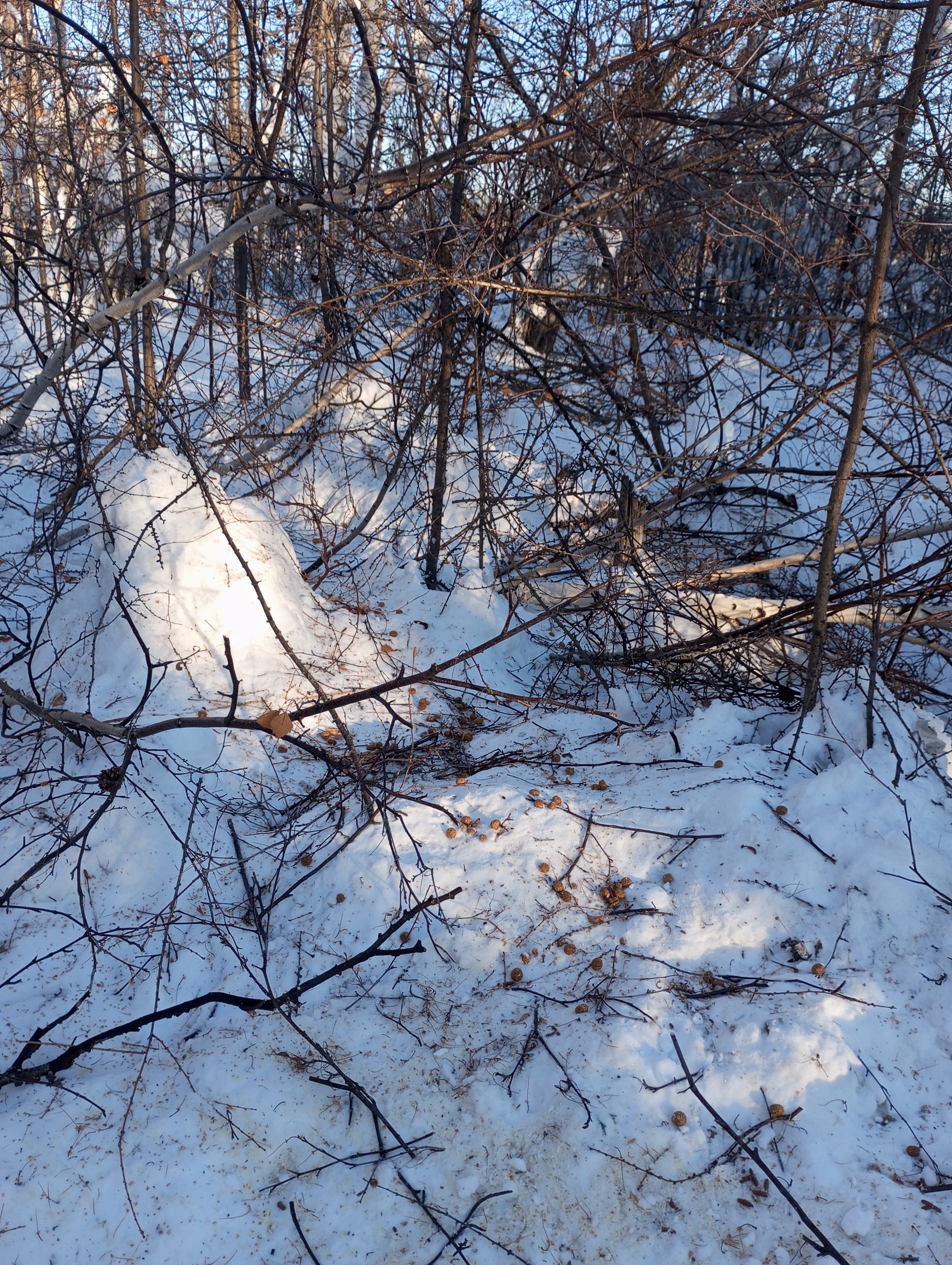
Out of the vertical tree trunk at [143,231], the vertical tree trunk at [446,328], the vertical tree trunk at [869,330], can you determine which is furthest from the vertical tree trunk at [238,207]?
the vertical tree trunk at [869,330]

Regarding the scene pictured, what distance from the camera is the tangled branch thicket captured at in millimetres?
3258

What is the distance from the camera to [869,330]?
329 centimetres

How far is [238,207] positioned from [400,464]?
7.07 feet

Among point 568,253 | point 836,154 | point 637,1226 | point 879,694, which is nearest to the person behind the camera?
point 637,1226

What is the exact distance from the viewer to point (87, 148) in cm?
759

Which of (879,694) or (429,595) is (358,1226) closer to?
(879,694)

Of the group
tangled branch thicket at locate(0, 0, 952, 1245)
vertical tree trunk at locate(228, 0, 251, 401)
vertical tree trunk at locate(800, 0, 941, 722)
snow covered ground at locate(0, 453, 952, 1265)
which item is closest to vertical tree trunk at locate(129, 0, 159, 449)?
tangled branch thicket at locate(0, 0, 952, 1245)

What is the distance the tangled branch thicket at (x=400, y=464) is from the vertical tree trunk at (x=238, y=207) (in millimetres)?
82

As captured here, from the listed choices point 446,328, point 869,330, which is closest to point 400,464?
point 446,328

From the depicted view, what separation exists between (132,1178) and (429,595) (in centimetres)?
434

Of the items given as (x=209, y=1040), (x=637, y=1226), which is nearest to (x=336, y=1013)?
(x=209, y=1040)

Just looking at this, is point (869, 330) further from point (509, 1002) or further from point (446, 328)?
point (446, 328)

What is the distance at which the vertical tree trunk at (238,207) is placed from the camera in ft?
17.4

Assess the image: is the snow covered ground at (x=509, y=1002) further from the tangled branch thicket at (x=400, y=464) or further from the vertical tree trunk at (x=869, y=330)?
the vertical tree trunk at (x=869, y=330)
